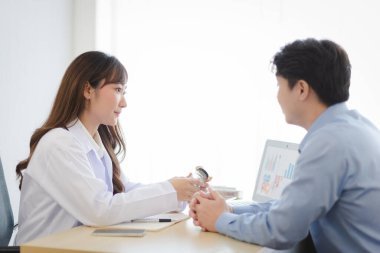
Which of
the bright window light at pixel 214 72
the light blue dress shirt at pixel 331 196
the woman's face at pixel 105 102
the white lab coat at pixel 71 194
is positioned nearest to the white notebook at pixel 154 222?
the white lab coat at pixel 71 194

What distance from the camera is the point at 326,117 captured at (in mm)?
1405

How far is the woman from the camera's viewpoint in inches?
64.7

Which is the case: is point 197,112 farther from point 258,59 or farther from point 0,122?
point 0,122

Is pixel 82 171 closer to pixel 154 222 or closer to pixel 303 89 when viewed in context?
pixel 154 222

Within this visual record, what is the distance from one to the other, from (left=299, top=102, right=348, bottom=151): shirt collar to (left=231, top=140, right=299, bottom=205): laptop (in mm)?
792

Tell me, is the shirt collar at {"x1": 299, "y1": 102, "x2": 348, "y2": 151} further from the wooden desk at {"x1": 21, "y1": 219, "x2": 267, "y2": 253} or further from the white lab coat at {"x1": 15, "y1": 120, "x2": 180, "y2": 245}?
the white lab coat at {"x1": 15, "y1": 120, "x2": 180, "y2": 245}

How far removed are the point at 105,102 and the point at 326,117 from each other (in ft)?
2.87

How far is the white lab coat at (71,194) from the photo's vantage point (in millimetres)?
1628

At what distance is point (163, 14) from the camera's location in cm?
338

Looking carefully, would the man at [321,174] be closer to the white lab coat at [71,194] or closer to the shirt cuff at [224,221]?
the shirt cuff at [224,221]

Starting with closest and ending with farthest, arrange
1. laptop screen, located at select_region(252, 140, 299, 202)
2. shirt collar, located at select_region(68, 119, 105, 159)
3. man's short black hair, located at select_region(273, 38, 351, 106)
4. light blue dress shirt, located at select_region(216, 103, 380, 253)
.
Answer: light blue dress shirt, located at select_region(216, 103, 380, 253) → man's short black hair, located at select_region(273, 38, 351, 106) → shirt collar, located at select_region(68, 119, 105, 159) → laptop screen, located at select_region(252, 140, 299, 202)

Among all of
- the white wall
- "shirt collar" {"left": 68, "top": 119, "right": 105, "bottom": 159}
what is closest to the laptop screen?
"shirt collar" {"left": 68, "top": 119, "right": 105, "bottom": 159}

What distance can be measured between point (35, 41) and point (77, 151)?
1.64m

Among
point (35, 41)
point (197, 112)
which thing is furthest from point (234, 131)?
point (35, 41)
